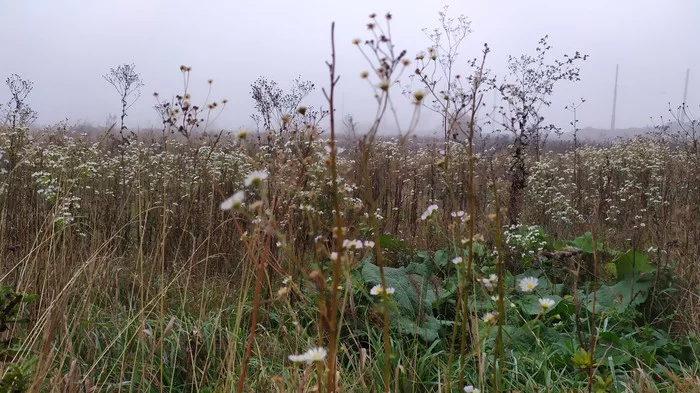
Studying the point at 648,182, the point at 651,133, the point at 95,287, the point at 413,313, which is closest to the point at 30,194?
the point at 95,287

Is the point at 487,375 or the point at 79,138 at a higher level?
the point at 79,138

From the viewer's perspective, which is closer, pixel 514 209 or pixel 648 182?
pixel 514 209

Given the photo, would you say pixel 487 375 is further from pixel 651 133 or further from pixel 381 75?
pixel 651 133

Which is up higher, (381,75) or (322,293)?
(381,75)

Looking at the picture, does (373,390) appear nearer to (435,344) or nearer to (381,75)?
(435,344)

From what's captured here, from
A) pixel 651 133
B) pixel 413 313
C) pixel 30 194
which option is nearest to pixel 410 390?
pixel 413 313

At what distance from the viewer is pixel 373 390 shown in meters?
2.22

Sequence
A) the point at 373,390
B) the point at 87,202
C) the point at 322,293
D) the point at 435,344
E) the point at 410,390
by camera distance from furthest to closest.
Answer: the point at 87,202 < the point at 435,344 < the point at 410,390 < the point at 373,390 < the point at 322,293

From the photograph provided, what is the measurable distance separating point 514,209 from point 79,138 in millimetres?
3547

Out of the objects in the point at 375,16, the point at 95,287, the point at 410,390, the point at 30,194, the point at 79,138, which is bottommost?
the point at 410,390

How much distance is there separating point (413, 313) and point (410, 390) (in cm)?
51

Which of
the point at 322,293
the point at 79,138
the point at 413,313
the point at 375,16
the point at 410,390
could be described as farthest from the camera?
the point at 79,138

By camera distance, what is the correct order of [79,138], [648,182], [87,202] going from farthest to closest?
[648,182], [79,138], [87,202]

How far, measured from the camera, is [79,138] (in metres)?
4.88
